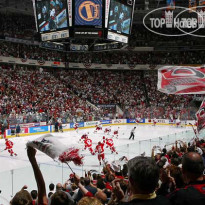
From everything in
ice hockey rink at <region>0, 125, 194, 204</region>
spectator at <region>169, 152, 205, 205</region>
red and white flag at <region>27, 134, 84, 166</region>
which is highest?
red and white flag at <region>27, 134, 84, 166</region>

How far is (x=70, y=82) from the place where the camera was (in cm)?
4359

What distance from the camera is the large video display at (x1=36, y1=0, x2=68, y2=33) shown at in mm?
17719

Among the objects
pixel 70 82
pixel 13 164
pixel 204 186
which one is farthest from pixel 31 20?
pixel 204 186

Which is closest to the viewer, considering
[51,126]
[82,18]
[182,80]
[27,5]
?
[182,80]

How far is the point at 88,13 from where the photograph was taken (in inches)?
693

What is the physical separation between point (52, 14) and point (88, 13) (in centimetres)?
239

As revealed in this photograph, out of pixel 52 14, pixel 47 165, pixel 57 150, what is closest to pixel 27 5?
pixel 52 14

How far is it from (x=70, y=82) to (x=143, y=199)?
138 feet

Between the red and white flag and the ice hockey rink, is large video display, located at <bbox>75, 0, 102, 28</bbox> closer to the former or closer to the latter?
the ice hockey rink

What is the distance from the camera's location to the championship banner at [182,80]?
860 cm

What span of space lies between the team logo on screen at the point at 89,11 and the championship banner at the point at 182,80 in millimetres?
9966

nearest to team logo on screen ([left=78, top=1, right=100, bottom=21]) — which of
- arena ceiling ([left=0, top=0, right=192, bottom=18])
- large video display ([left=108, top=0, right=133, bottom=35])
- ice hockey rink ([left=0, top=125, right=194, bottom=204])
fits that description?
large video display ([left=108, top=0, right=133, bottom=35])

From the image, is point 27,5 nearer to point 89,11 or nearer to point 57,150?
point 89,11

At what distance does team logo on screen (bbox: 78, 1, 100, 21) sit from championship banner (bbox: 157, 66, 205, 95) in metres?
9.97
